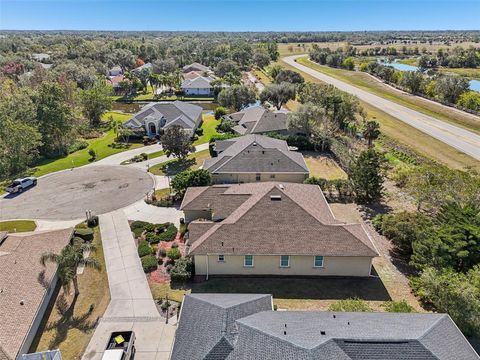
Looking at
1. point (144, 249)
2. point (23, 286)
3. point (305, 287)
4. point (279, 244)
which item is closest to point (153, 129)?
point (144, 249)

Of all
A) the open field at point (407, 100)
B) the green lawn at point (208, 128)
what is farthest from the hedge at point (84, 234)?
the open field at point (407, 100)

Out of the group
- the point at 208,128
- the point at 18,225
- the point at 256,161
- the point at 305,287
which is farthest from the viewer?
the point at 208,128

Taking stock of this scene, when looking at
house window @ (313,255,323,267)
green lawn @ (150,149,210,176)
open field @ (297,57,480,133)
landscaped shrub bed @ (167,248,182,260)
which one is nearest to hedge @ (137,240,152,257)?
landscaped shrub bed @ (167,248,182,260)

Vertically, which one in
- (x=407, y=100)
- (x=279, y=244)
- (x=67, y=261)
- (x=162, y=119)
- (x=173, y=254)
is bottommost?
(x=173, y=254)

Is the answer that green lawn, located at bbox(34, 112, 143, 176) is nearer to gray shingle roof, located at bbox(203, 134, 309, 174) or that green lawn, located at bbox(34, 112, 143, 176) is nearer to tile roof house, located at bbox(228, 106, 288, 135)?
tile roof house, located at bbox(228, 106, 288, 135)

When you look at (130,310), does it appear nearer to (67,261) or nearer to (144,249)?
(67,261)

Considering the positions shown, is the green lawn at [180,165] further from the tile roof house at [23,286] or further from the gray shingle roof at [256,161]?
the tile roof house at [23,286]
